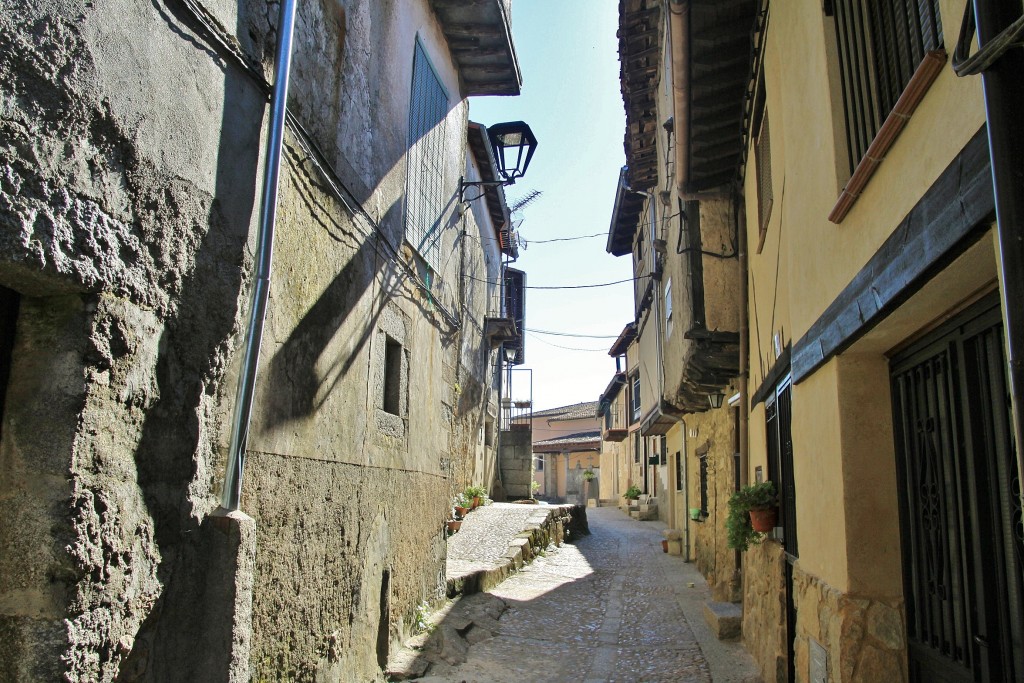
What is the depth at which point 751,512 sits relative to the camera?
6074mm

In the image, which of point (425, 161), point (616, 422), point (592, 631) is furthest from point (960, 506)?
point (616, 422)

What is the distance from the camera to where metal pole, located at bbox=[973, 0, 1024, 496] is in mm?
1811

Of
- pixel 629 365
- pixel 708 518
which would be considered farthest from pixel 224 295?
pixel 629 365

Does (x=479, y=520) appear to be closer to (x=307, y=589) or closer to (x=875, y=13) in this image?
(x=307, y=589)

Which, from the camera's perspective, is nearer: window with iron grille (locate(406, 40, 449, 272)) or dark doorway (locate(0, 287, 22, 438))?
dark doorway (locate(0, 287, 22, 438))

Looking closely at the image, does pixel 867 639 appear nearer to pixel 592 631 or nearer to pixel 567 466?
pixel 592 631

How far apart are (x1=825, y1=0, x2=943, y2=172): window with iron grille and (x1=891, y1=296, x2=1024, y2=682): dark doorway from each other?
3.31 feet

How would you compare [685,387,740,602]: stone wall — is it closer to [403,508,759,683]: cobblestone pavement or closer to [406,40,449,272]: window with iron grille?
[403,508,759,683]: cobblestone pavement

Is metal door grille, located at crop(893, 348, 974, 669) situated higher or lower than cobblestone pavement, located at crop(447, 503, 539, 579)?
higher

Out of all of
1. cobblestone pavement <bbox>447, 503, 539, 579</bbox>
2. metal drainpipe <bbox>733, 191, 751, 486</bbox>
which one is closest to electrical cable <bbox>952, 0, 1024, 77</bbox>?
metal drainpipe <bbox>733, 191, 751, 486</bbox>

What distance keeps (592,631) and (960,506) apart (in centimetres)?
610

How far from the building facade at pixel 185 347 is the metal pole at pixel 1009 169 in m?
2.72

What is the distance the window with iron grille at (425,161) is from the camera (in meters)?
7.16

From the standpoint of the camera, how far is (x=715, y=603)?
335 inches
